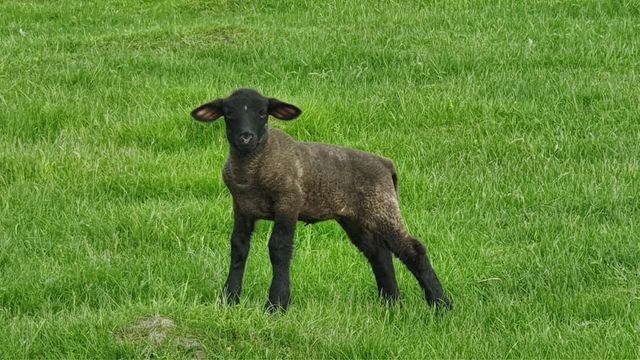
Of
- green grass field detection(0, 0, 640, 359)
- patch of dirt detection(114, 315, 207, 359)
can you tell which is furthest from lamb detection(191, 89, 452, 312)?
patch of dirt detection(114, 315, 207, 359)

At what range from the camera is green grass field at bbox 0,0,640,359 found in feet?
25.3

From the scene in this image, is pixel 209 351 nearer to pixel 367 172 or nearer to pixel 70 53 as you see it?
pixel 367 172

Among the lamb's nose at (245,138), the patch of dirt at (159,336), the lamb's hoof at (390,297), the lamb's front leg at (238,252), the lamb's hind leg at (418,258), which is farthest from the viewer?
the lamb's hoof at (390,297)

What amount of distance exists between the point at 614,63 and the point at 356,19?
398cm

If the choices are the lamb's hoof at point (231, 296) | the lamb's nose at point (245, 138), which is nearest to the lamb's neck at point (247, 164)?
the lamb's nose at point (245, 138)

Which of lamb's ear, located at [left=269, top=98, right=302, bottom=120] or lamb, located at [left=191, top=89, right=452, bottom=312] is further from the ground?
lamb's ear, located at [left=269, top=98, right=302, bottom=120]

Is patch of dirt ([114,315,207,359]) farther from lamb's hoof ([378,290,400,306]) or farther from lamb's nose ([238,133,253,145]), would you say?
lamb's hoof ([378,290,400,306])

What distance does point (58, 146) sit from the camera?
12109mm

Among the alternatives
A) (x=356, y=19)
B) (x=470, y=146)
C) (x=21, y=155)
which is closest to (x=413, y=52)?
(x=356, y=19)

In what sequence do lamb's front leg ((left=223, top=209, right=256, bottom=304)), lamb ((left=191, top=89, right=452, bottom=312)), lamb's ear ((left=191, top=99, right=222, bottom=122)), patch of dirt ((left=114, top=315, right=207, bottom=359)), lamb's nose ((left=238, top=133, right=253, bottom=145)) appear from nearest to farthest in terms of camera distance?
patch of dirt ((left=114, top=315, right=207, bottom=359)), lamb's nose ((left=238, top=133, right=253, bottom=145)), lamb ((left=191, top=89, right=452, bottom=312)), lamb's ear ((left=191, top=99, right=222, bottom=122)), lamb's front leg ((left=223, top=209, right=256, bottom=304))

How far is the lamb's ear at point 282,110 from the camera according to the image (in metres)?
7.81

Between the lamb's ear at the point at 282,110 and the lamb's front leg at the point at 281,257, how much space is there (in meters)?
0.66

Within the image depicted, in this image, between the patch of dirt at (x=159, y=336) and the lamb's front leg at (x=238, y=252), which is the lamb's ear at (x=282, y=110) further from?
the patch of dirt at (x=159, y=336)

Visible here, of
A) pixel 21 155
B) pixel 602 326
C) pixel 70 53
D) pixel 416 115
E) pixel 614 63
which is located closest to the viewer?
pixel 602 326
